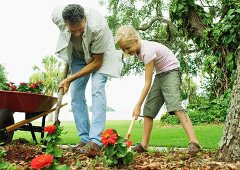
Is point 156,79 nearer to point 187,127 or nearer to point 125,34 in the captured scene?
point 187,127

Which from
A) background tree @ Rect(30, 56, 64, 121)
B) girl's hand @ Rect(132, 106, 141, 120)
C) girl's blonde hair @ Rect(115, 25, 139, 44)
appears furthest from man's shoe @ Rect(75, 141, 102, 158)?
background tree @ Rect(30, 56, 64, 121)

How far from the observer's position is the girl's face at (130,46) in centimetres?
405

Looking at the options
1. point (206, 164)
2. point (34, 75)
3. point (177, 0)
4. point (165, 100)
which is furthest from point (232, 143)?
point (34, 75)

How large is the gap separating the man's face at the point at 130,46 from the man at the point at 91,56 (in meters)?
0.23

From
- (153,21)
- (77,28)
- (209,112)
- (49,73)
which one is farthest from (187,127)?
(49,73)

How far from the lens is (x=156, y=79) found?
4516 millimetres

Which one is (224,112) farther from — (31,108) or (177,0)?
(31,108)

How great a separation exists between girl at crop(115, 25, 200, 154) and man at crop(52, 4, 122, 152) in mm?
241

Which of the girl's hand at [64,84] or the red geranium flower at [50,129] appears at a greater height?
the girl's hand at [64,84]

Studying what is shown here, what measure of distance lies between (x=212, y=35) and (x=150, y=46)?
828 centimetres

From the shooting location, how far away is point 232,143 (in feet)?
11.8

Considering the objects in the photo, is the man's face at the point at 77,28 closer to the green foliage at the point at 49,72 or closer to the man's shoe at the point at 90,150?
the man's shoe at the point at 90,150

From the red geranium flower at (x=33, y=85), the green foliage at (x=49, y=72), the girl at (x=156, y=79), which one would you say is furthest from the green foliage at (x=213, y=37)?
the green foliage at (x=49, y=72)

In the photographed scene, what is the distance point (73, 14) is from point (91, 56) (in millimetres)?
650
